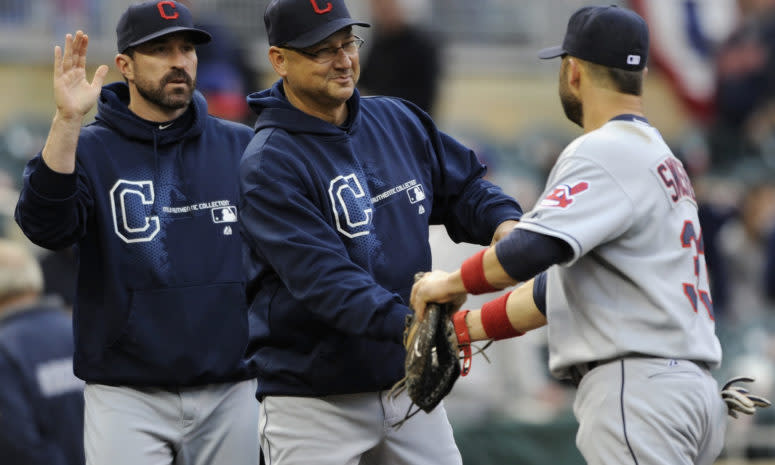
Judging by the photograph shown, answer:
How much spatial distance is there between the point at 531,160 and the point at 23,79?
4.97 metres

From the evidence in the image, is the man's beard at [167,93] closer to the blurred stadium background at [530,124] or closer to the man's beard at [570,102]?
the man's beard at [570,102]

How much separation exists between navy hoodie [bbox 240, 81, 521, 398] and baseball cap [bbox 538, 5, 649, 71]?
82 cm

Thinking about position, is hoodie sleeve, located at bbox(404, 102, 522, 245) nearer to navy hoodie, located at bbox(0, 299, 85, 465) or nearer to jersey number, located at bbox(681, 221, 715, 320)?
jersey number, located at bbox(681, 221, 715, 320)

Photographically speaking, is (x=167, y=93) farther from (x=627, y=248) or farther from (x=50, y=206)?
(x=627, y=248)

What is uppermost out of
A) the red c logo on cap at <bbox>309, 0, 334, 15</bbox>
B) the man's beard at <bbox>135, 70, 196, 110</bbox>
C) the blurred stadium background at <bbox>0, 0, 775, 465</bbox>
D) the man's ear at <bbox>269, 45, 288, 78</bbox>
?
the red c logo on cap at <bbox>309, 0, 334, 15</bbox>

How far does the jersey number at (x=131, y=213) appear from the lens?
476 cm

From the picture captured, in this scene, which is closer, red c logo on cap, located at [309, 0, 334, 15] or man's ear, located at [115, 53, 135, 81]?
red c logo on cap, located at [309, 0, 334, 15]

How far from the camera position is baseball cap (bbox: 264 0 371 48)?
436 centimetres

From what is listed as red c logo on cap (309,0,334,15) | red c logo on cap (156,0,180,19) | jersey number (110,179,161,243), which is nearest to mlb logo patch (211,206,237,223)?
jersey number (110,179,161,243)

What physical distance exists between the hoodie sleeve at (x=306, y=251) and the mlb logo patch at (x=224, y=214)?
52 cm

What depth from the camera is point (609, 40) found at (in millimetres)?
4031

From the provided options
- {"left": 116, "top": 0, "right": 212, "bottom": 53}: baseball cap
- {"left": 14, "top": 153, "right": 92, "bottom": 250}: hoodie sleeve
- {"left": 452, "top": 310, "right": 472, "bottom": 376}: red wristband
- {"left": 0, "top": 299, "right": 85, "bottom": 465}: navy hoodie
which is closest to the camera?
{"left": 452, "top": 310, "right": 472, "bottom": 376}: red wristband

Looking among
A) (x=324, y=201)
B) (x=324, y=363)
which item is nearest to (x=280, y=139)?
(x=324, y=201)

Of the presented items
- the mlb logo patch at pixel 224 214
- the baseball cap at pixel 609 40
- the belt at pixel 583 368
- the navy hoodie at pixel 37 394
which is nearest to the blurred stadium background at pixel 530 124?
the navy hoodie at pixel 37 394
